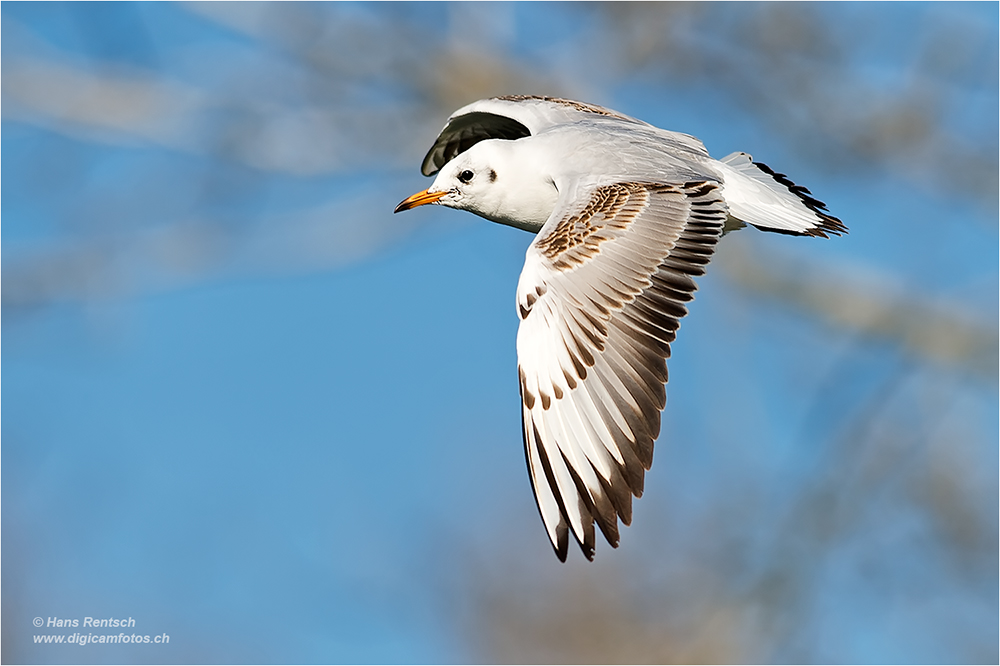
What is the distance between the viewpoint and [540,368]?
381 centimetres

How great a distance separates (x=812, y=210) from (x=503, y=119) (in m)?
1.48

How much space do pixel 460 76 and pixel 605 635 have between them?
4071 mm

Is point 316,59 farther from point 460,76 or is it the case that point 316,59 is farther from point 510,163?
point 510,163

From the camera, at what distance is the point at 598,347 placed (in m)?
3.85

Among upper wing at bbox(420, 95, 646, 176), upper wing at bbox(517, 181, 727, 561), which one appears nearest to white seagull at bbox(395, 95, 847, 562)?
upper wing at bbox(517, 181, 727, 561)

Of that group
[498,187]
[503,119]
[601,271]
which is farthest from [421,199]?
[601,271]

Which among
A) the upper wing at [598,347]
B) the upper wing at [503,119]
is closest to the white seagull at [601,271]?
the upper wing at [598,347]

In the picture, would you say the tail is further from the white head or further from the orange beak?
the orange beak

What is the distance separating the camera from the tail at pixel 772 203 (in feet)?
15.3

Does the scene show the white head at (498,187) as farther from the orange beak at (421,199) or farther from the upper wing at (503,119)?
the upper wing at (503,119)

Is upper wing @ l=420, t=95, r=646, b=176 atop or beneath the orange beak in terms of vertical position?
atop

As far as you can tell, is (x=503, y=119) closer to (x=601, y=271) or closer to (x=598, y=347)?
(x=601, y=271)

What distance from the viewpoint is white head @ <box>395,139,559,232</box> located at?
Result: 4707 mm

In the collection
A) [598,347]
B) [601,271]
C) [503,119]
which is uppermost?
[503,119]
